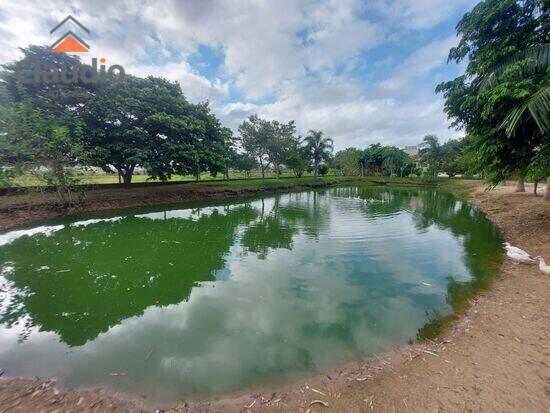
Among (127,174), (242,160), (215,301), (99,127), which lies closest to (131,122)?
(99,127)

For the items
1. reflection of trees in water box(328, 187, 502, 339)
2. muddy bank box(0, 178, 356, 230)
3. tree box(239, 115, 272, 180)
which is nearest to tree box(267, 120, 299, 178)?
tree box(239, 115, 272, 180)

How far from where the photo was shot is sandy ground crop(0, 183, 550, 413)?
8.32 ft

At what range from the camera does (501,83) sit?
630 centimetres

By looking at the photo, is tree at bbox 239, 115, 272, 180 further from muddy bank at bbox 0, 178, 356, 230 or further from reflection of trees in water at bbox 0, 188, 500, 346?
reflection of trees in water at bbox 0, 188, 500, 346

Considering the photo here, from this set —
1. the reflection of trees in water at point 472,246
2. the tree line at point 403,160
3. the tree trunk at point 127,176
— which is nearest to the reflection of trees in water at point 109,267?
the reflection of trees in water at point 472,246

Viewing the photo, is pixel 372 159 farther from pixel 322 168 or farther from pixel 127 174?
pixel 127 174

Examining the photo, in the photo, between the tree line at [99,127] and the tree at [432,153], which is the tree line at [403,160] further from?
the tree line at [99,127]

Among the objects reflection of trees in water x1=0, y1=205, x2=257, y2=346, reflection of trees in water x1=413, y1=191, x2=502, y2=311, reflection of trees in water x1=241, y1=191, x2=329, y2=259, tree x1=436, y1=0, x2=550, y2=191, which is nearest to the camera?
reflection of trees in water x1=0, y1=205, x2=257, y2=346

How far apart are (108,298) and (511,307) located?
761 centimetres

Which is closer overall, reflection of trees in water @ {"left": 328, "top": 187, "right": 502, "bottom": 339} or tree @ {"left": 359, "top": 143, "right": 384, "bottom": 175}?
reflection of trees in water @ {"left": 328, "top": 187, "right": 502, "bottom": 339}

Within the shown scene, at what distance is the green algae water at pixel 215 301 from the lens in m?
3.22

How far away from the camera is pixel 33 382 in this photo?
2.94 m

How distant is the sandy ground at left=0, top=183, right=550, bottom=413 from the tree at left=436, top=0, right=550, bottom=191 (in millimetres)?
5047

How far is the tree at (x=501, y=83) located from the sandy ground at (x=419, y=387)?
16.6 feet
